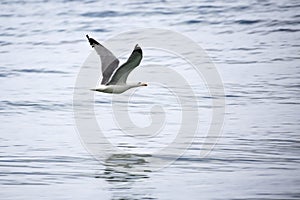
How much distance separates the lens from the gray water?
8648 millimetres

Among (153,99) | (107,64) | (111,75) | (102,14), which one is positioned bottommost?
(153,99)

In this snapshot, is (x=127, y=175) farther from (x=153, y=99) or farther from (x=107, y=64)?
(x=153, y=99)

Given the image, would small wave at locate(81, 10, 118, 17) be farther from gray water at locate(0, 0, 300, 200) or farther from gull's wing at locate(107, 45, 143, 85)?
gull's wing at locate(107, 45, 143, 85)

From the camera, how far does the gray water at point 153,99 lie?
28.4 ft

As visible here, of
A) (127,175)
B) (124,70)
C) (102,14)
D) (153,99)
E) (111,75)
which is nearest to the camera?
(127,175)

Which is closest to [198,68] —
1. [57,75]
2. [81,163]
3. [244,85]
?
[244,85]

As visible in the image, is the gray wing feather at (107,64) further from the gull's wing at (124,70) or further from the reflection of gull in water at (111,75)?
the gull's wing at (124,70)

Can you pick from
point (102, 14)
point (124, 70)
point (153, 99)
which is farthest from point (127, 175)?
point (102, 14)

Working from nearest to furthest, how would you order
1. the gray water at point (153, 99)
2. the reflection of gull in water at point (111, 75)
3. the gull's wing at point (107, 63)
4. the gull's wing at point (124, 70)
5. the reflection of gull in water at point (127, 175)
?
the reflection of gull in water at point (127, 175) < the gray water at point (153, 99) < the gull's wing at point (124, 70) < the reflection of gull in water at point (111, 75) < the gull's wing at point (107, 63)

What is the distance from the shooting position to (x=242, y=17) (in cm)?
1822

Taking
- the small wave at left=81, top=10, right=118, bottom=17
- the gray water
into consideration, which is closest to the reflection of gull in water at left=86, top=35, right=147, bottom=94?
the gray water

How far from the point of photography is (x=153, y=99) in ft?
41.2

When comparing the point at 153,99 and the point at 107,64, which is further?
the point at 153,99

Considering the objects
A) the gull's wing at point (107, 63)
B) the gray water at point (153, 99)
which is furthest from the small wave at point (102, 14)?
the gull's wing at point (107, 63)
